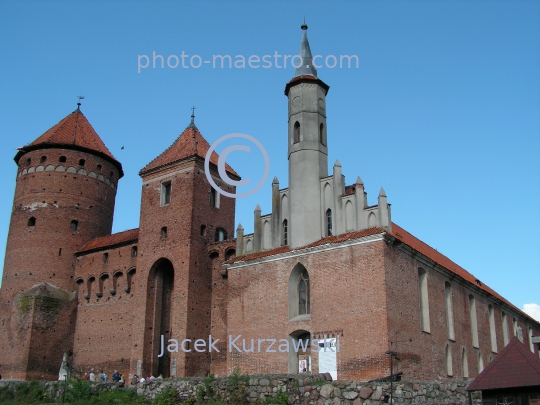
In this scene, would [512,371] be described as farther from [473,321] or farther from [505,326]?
[505,326]

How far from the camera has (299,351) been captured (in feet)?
79.0

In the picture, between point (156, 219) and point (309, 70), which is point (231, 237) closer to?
point (156, 219)

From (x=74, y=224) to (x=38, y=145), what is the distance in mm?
5021

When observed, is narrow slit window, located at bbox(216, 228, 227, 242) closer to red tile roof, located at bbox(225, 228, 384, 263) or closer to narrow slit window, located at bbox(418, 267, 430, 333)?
red tile roof, located at bbox(225, 228, 384, 263)

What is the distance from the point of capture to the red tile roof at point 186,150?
3116cm

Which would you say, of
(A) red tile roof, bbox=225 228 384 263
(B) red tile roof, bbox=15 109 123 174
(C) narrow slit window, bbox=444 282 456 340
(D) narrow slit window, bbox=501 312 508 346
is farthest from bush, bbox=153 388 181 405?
(D) narrow slit window, bbox=501 312 508 346

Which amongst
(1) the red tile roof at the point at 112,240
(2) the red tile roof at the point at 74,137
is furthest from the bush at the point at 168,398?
(2) the red tile roof at the point at 74,137

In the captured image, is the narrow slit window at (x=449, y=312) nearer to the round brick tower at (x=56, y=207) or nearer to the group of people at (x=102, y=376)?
the group of people at (x=102, y=376)

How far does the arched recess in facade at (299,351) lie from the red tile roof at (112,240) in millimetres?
11672

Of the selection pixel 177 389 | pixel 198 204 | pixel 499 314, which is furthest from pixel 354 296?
pixel 499 314

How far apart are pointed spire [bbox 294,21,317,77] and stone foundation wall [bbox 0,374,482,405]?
1406 cm

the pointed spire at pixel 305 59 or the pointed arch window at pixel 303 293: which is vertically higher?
the pointed spire at pixel 305 59

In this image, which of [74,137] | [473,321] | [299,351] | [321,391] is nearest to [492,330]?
[473,321]

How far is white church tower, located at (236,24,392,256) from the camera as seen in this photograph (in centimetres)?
2453
